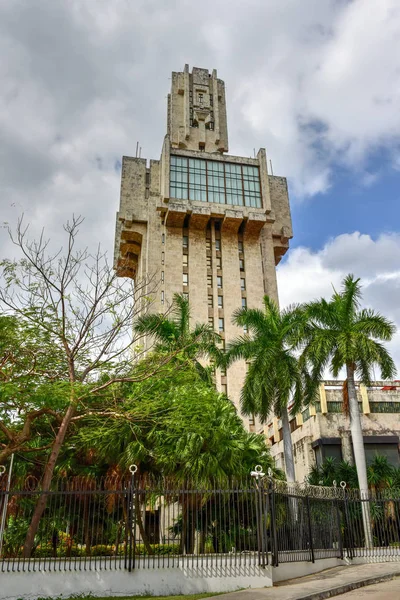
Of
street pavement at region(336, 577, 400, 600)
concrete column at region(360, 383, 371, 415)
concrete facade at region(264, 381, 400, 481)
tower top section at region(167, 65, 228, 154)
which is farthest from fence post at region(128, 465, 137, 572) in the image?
tower top section at region(167, 65, 228, 154)

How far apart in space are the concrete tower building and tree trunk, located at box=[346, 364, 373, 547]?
2491 cm

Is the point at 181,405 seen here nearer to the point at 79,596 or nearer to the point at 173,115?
the point at 79,596

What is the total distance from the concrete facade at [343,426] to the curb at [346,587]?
2009 cm

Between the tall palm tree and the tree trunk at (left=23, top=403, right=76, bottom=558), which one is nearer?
the tree trunk at (left=23, top=403, right=76, bottom=558)

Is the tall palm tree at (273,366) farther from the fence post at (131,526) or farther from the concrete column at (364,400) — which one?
the fence post at (131,526)

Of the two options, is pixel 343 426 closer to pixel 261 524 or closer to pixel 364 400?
pixel 364 400

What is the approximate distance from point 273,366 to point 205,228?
113 feet

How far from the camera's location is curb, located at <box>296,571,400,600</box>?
11008 mm

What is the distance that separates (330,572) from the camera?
1623 centimetres

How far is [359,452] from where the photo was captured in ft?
83.0

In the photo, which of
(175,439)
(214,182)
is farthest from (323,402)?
(214,182)

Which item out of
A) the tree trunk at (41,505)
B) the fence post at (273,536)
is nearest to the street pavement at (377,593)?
the fence post at (273,536)

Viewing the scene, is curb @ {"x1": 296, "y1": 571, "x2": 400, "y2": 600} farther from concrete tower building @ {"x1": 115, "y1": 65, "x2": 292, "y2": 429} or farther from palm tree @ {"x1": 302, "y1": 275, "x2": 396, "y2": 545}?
concrete tower building @ {"x1": 115, "y1": 65, "x2": 292, "y2": 429}

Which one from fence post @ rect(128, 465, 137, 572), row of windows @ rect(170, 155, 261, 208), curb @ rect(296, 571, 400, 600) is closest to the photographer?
curb @ rect(296, 571, 400, 600)
